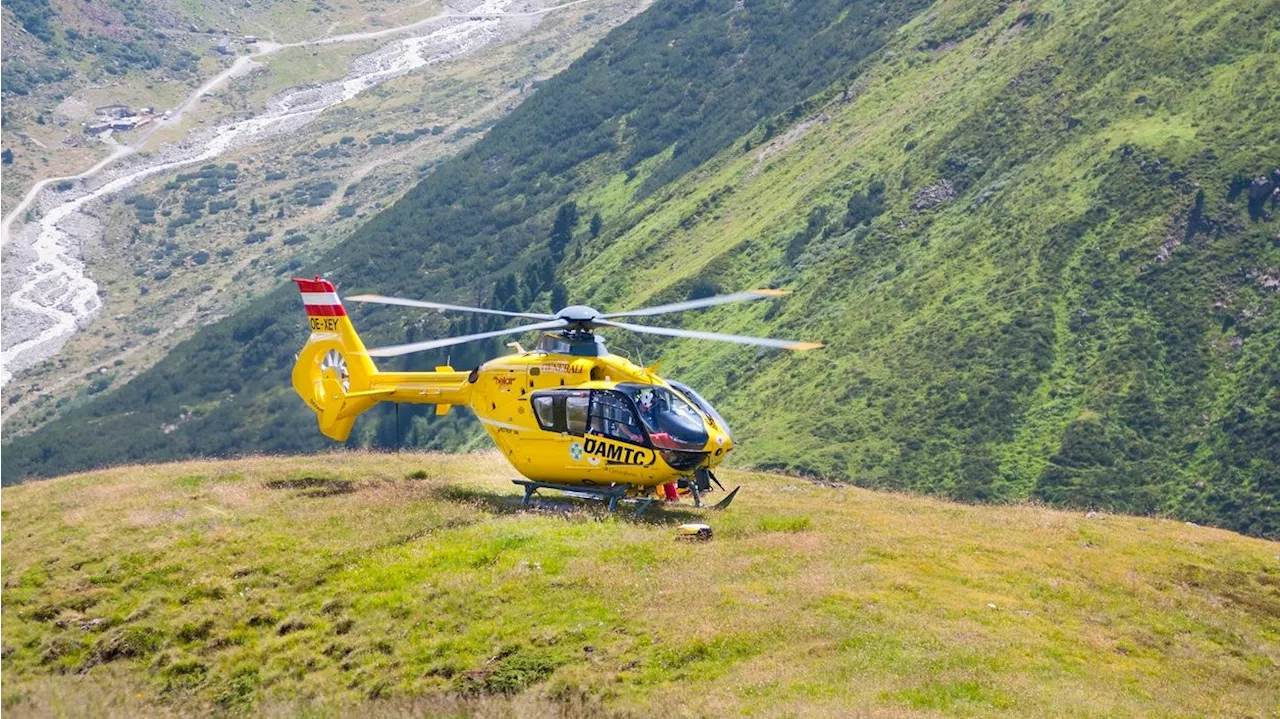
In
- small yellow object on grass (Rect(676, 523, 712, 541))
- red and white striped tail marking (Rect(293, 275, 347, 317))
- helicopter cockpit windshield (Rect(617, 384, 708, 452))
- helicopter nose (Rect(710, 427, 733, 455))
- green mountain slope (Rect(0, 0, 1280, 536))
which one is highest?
red and white striped tail marking (Rect(293, 275, 347, 317))

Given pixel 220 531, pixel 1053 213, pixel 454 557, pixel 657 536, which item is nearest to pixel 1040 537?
pixel 657 536

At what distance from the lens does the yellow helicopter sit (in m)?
35.8

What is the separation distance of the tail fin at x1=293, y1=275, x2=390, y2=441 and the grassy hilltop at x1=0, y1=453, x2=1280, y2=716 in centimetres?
706

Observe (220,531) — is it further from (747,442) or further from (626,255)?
(626,255)

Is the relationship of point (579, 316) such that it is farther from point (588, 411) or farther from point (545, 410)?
point (545, 410)

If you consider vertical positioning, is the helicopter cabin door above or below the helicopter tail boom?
below

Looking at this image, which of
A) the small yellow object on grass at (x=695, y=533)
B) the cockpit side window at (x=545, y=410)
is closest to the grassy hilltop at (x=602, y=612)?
the small yellow object on grass at (x=695, y=533)

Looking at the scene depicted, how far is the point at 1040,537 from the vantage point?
36.2 metres

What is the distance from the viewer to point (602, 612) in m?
28.6

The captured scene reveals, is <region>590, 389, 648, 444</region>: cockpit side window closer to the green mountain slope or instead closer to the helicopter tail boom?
the helicopter tail boom

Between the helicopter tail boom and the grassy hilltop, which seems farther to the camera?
the helicopter tail boom

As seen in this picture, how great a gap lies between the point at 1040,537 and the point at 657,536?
10.8 meters

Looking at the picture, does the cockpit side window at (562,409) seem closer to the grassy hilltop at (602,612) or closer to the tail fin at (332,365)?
the grassy hilltop at (602,612)

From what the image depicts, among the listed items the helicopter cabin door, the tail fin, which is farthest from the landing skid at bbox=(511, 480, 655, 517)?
the tail fin
